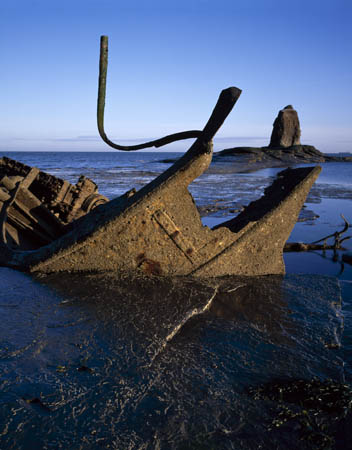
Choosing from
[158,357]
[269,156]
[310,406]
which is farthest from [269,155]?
[310,406]

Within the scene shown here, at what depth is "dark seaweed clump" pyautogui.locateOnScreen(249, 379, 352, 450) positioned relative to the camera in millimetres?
1629

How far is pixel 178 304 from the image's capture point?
2842 millimetres

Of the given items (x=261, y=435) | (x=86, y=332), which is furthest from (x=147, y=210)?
(x=261, y=435)

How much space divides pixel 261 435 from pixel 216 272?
1910mm

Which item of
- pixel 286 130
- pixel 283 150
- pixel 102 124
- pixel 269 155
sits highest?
pixel 286 130

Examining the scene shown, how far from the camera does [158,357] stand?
83.3 inches

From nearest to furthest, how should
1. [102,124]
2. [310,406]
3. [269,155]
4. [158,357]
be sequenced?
[310,406]
[158,357]
[102,124]
[269,155]

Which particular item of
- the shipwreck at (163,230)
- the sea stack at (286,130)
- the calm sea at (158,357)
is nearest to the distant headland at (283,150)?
the sea stack at (286,130)

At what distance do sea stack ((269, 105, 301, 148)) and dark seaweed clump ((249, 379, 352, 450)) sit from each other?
58.3 meters

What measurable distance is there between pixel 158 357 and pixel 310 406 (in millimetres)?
873

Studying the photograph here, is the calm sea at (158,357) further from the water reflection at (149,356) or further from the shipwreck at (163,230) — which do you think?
the shipwreck at (163,230)

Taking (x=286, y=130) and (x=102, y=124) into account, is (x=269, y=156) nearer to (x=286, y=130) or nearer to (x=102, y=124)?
(x=286, y=130)

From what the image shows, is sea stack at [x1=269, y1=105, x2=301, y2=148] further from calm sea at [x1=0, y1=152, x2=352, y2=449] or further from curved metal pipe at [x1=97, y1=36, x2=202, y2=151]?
calm sea at [x1=0, y1=152, x2=352, y2=449]

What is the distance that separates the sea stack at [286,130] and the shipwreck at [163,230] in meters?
56.4
